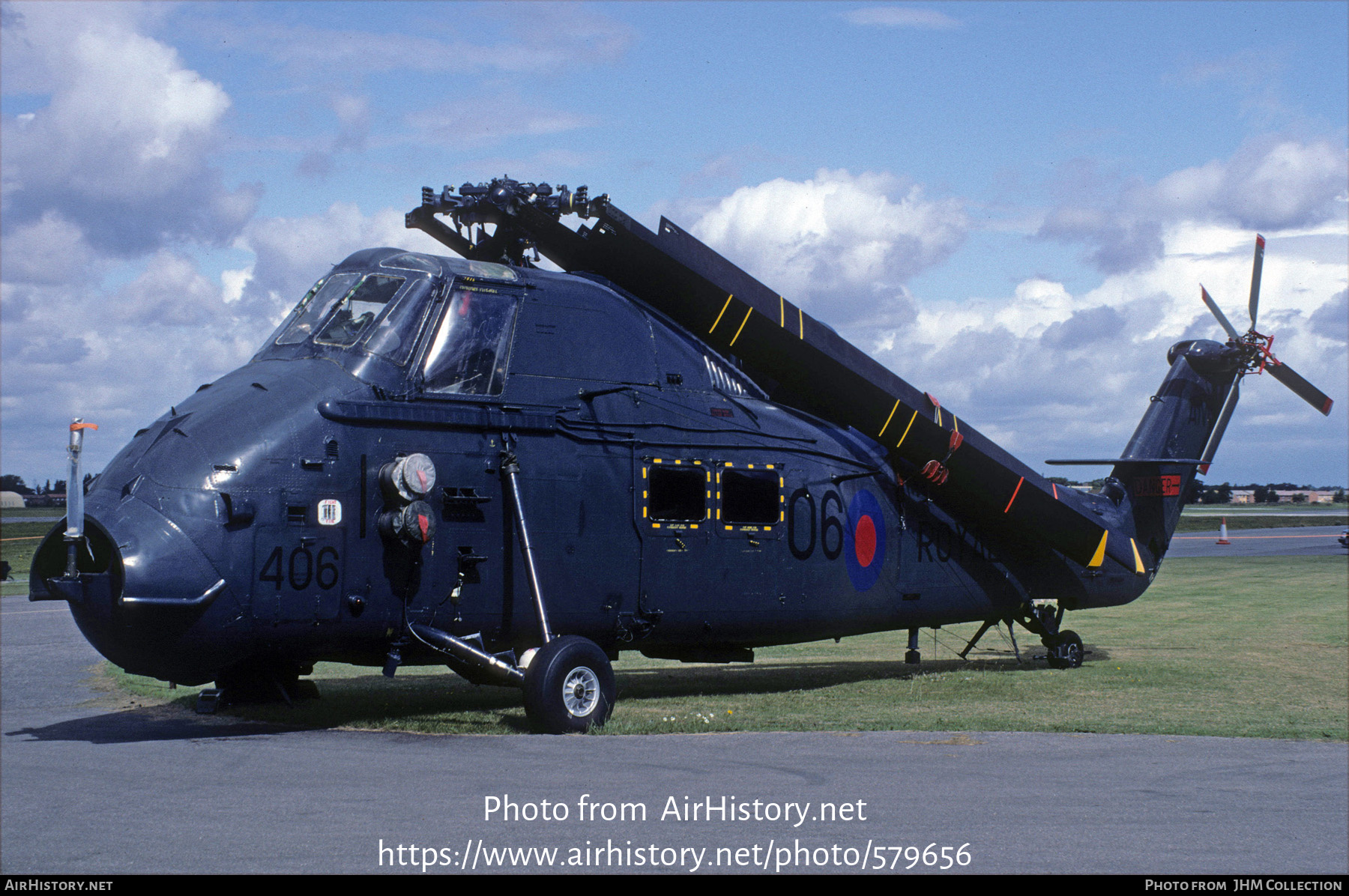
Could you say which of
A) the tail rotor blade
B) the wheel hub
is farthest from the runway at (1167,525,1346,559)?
the wheel hub

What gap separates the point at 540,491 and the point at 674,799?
508cm

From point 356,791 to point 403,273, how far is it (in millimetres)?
5906

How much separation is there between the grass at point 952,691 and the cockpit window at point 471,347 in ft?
11.3

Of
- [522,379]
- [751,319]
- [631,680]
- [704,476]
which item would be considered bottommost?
[631,680]

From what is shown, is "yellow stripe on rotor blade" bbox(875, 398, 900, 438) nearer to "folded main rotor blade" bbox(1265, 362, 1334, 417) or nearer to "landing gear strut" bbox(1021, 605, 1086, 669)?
"landing gear strut" bbox(1021, 605, 1086, 669)

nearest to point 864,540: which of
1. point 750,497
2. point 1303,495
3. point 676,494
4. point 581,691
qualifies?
point 750,497

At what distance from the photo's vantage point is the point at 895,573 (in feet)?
53.3

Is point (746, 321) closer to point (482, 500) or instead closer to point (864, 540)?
point (864, 540)

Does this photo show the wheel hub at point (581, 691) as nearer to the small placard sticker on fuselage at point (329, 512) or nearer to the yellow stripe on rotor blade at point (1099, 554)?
the small placard sticker on fuselage at point (329, 512)

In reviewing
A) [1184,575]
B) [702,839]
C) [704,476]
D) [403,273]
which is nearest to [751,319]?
[704,476]

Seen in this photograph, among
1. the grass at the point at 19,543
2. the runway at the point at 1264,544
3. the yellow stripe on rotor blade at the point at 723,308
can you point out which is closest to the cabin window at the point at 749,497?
the yellow stripe on rotor blade at the point at 723,308

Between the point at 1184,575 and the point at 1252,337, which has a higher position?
the point at 1252,337

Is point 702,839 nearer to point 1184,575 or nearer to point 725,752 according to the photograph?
point 725,752

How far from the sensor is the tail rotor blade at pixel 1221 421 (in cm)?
2066
